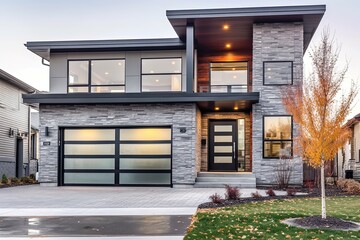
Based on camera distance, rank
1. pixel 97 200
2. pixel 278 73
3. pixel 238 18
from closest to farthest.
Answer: pixel 97 200, pixel 238 18, pixel 278 73

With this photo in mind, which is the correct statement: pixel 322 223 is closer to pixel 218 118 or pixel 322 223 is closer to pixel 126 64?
pixel 218 118

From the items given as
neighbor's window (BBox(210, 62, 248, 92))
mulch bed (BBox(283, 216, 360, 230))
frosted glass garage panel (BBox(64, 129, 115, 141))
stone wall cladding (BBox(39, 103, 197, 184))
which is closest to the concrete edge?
mulch bed (BBox(283, 216, 360, 230))

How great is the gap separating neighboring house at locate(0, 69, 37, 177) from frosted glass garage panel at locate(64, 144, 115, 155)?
7.17 meters

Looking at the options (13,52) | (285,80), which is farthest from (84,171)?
(13,52)

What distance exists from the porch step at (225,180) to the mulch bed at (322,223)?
356 inches

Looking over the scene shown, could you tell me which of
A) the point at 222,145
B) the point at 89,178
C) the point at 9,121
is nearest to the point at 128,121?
the point at 89,178

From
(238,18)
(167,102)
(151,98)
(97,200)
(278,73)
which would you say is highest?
(238,18)

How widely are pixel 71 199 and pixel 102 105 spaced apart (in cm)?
628

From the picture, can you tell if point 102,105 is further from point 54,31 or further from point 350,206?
point 54,31

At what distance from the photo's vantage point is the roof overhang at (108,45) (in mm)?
20234

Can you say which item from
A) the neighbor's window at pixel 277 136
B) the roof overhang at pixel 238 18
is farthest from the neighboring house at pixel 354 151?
the roof overhang at pixel 238 18

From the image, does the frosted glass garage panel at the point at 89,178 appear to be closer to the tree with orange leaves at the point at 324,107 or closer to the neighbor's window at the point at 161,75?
the neighbor's window at the point at 161,75

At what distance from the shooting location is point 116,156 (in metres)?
19.6

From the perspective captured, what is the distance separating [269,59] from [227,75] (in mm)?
3489
